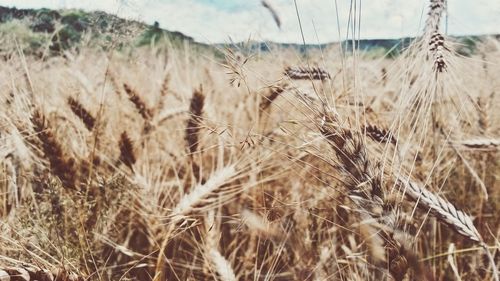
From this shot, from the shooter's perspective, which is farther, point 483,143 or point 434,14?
point 483,143

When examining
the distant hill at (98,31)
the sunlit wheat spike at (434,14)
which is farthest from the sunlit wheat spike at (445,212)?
the sunlit wheat spike at (434,14)

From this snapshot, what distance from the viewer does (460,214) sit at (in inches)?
23.4

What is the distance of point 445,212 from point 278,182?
819mm

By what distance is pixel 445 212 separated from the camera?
600 mm

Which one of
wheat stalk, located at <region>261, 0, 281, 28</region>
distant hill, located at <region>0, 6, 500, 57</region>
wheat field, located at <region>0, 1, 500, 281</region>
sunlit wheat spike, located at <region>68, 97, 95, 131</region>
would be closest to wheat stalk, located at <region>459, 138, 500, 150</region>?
wheat field, located at <region>0, 1, 500, 281</region>

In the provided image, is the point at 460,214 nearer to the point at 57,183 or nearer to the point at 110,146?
the point at 57,183

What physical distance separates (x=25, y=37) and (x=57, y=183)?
82 centimetres

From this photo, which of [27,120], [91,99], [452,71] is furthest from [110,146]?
[452,71]

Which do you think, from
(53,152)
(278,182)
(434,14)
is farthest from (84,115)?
(434,14)

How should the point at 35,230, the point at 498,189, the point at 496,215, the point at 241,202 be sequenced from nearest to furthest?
the point at 35,230
the point at 496,215
the point at 498,189
the point at 241,202

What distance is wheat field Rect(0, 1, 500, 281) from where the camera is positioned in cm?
59

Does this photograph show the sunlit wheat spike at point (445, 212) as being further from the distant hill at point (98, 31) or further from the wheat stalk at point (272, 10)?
the wheat stalk at point (272, 10)

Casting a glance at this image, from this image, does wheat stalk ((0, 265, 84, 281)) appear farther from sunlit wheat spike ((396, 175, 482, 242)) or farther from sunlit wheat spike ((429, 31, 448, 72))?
sunlit wheat spike ((429, 31, 448, 72))

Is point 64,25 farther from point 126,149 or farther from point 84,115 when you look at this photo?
point 126,149
